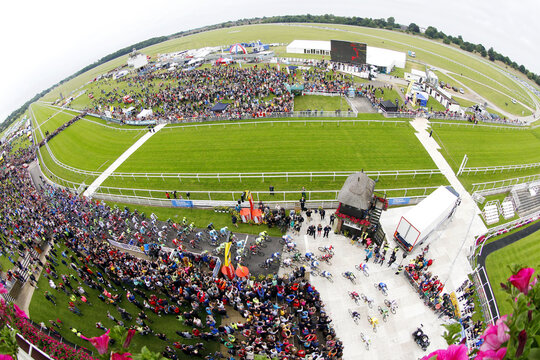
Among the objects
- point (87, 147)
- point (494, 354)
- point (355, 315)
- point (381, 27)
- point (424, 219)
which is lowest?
point (355, 315)

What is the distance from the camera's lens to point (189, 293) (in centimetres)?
1839

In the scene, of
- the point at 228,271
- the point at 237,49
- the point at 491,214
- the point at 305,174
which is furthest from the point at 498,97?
the point at 228,271

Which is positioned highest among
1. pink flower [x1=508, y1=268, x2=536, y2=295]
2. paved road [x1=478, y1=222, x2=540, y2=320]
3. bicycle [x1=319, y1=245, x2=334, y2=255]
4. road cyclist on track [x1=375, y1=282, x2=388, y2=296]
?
pink flower [x1=508, y1=268, x2=536, y2=295]

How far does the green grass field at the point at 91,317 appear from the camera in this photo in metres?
17.6

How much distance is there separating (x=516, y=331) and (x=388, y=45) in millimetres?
106130

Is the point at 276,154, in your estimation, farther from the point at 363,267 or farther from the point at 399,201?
the point at 363,267

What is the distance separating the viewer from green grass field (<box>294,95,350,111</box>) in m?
47.0

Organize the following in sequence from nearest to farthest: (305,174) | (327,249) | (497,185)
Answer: (327,249), (497,185), (305,174)

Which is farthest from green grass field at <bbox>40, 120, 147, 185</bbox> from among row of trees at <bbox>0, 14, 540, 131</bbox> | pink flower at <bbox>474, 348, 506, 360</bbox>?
row of trees at <bbox>0, 14, 540, 131</bbox>

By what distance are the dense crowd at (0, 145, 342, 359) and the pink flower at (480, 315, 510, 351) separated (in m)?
14.0

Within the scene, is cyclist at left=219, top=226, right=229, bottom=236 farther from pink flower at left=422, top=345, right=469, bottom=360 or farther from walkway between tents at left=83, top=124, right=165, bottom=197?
pink flower at left=422, top=345, right=469, bottom=360

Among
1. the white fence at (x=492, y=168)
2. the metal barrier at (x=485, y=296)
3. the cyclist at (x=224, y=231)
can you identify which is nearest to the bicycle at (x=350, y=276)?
the metal barrier at (x=485, y=296)

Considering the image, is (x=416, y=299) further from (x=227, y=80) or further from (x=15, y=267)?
(x=227, y=80)

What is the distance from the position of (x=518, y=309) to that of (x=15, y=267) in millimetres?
32284
